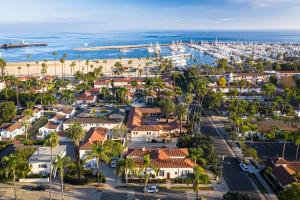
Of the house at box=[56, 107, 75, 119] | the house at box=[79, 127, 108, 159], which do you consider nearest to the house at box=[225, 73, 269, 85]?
the house at box=[56, 107, 75, 119]

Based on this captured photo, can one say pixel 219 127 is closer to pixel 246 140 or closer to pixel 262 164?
pixel 246 140

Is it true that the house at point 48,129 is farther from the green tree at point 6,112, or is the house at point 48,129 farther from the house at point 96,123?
the green tree at point 6,112

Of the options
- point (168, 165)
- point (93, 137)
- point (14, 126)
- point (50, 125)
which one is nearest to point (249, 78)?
point (50, 125)

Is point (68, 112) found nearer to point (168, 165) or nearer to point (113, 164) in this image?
point (113, 164)

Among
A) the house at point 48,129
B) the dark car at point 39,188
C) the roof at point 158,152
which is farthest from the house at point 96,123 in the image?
the dark car at point 39,188

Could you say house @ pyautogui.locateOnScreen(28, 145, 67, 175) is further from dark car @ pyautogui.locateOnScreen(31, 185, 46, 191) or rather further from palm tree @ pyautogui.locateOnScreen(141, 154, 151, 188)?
palm tree @ pyautogui.locateOnScreen(141, 154, 151, 188)

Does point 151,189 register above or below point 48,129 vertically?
below

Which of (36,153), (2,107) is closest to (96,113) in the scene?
(2,107)
